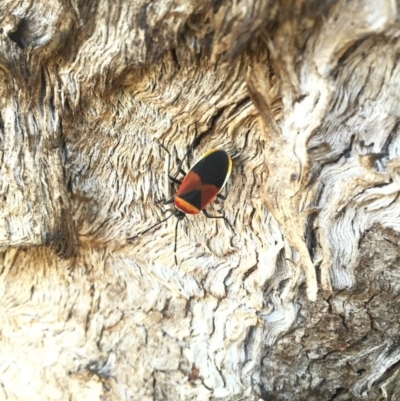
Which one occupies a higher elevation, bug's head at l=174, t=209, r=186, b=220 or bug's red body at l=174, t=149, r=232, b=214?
bug's red body at l=174, t=149, r=232, b=214

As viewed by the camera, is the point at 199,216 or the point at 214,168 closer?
the point at 214,168

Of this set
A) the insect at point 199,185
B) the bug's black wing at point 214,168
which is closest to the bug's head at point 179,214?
the insect at point 199,185

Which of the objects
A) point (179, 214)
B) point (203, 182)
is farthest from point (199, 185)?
point (179, 214)

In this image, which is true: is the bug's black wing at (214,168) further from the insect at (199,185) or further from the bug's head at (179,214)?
the bug's head at (179,214)

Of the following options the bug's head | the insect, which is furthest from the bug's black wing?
the bug's head

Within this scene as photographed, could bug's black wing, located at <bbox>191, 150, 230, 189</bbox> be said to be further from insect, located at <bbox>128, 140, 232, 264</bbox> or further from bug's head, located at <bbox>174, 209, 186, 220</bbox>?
bug's head, located at <bbox>174, 209, 186, 220</bbox>

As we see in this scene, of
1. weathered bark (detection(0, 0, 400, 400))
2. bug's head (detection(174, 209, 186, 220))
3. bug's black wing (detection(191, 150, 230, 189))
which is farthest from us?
bug's head (detection(174, 209, 186, 220))

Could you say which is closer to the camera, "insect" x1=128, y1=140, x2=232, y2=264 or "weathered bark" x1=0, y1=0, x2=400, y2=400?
"weathered bark" x1=0, y1=0, x2=400, y2=400

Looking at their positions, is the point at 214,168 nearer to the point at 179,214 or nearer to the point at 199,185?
the point at 199,185
